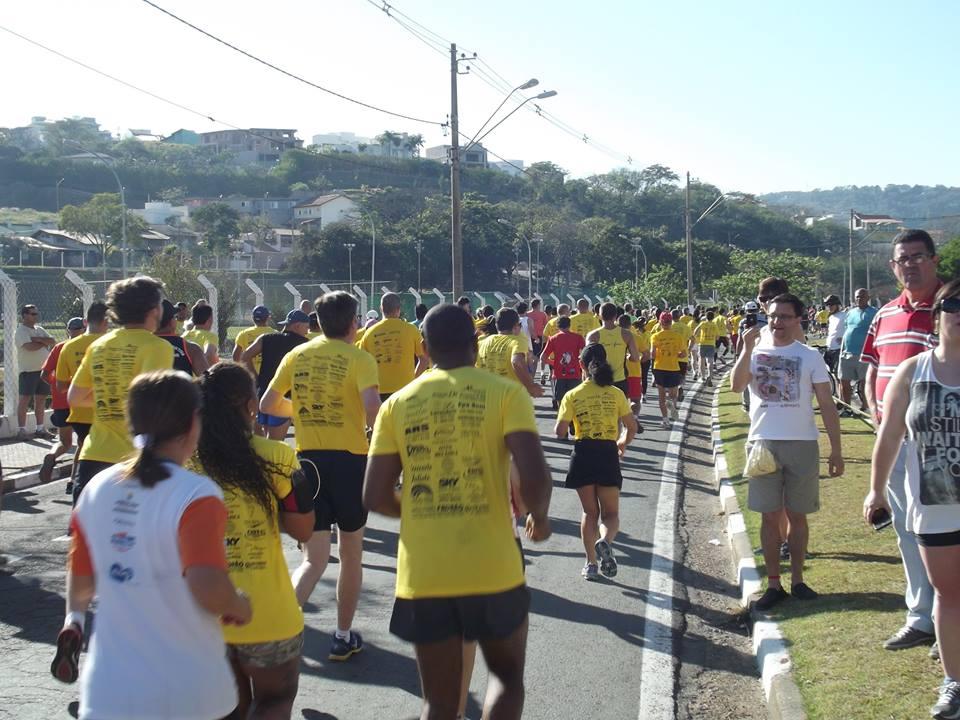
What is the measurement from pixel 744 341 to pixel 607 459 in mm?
1280

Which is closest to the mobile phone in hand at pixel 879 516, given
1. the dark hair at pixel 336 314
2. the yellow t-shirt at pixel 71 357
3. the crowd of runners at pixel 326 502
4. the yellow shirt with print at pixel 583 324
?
the crowd of runners at pixel 326 502

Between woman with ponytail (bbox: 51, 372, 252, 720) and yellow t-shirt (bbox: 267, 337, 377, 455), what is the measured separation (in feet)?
8.85

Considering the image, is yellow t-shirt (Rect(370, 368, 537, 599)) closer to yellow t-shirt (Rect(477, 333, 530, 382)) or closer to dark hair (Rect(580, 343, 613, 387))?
dark hair (Rect(580, 343, 613, 387))

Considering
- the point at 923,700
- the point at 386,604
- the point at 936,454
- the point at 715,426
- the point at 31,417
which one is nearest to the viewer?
the point at 936,454

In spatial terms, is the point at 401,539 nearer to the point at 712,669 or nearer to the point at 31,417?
the point at 712,669

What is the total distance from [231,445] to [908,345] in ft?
12.6

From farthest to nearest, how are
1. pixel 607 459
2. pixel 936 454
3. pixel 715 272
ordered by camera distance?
pixel 715 272 → pixel 607 459 → pixel 936 454

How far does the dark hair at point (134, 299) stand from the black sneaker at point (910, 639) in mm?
4286

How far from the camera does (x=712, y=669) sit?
6176 mm

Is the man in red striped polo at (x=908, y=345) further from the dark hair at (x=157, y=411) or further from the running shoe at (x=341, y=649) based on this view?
the dark hair at (x=157, y=411)

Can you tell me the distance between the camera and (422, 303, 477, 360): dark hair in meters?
4.04

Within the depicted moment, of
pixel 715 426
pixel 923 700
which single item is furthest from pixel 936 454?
pixel 715 426

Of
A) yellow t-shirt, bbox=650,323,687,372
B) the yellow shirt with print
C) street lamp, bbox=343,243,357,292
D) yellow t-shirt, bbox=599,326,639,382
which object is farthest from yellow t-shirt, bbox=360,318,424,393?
street lamp, bbox=343,243,357,292

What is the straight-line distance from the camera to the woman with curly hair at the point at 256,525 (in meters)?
3.70
